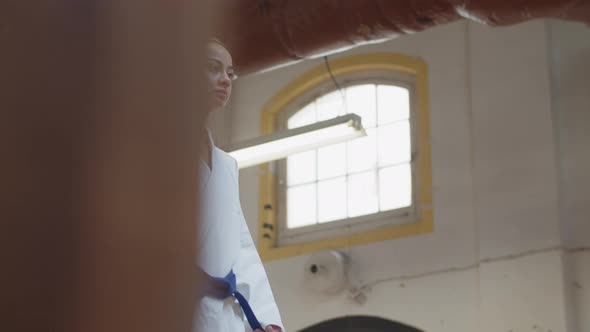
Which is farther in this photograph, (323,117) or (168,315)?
(323,117)

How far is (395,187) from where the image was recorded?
6.09 metres

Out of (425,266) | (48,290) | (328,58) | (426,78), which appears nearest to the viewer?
(48,290)

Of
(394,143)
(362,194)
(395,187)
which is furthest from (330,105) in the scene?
(395,187)

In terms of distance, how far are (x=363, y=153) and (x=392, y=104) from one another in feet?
1.25

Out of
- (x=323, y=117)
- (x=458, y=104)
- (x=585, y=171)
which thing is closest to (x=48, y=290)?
(x=585, y=171)

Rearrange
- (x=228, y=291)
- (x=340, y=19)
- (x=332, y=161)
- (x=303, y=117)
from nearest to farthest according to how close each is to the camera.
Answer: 1. (x=228, y=291)
2. (x=340, y=19)
3. (x=332, y=161)
4. (x=303, y=117)

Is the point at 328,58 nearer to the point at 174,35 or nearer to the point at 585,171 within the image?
the point at 585,171

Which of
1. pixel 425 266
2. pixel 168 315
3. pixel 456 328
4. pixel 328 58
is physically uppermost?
pixel 328 58

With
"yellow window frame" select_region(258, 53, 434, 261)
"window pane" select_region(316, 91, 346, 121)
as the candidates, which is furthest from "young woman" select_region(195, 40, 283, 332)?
"window pane" select_region(316, 91, 346, 121)

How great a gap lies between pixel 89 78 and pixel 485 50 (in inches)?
217

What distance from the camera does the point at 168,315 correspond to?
0.48 metres

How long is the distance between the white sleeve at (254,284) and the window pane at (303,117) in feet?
14.8

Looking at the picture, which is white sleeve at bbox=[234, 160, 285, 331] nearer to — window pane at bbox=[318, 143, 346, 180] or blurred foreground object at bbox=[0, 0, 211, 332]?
blurred foreground object at bbox=[0, 0, 211, 332]

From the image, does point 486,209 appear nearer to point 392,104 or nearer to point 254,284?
point 392,104
